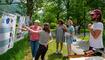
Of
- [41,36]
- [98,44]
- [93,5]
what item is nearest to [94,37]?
[98,44]

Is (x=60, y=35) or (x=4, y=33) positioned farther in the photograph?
(x=60, y=35)

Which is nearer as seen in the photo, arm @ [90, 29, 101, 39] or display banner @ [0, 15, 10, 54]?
arm @ [90, 29, 101, 39]

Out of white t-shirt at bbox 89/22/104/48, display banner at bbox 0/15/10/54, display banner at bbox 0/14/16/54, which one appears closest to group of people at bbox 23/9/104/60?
Result: white t-shirt at bbox 89/22/104/48

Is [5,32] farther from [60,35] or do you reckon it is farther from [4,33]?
[60,35]

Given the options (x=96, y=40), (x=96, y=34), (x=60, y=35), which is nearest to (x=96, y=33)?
(x=96, y=34)

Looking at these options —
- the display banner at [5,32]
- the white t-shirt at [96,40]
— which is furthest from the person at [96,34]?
the display banner at [5,32]

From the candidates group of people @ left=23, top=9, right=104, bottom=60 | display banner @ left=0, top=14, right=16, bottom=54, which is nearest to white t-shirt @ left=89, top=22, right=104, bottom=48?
group of people @ left=23, top=9, right=104, bottom=60

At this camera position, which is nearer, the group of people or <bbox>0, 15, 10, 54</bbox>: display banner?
the group of people

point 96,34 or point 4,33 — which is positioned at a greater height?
point 96,34

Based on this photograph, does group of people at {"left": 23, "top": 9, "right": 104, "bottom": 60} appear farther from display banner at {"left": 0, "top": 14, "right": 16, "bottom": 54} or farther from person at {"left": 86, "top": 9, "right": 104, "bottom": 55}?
display banner at {"left": 0, "top": 14, "right": 16, "bottom": 54}

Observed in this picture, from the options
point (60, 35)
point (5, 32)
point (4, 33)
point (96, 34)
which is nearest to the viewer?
point (96, 34)

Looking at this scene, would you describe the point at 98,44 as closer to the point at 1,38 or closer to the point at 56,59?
the point at 1,38

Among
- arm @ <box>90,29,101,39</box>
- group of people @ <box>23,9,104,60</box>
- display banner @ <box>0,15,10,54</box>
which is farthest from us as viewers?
display banner @ <box>0,15,10,54</box>

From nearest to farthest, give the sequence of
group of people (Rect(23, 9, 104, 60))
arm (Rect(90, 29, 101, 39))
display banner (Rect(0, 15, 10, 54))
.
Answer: group of people (Rect(23, 9, 104, 60))
arm (Rect(90, 29, 101, 39))
display banner (Rect(0, 15, 10, 54))
